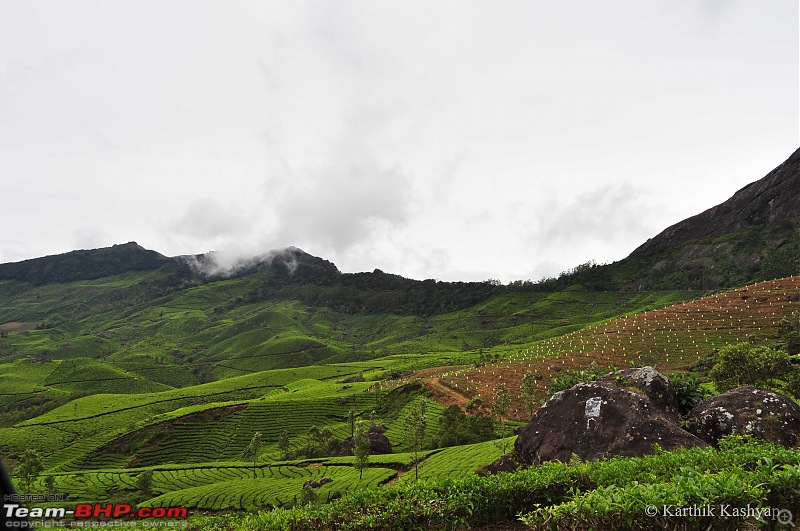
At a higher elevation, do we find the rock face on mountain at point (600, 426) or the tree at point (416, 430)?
the rock face on mountain at point (600, 426)

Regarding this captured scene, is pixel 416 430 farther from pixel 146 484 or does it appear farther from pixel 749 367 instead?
pixel 146 484

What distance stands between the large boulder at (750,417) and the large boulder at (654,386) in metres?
1.42

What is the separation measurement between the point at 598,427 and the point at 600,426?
12 centimetres

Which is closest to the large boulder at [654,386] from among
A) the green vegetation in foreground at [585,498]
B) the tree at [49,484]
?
the green vegetation in foreground at [585,498]

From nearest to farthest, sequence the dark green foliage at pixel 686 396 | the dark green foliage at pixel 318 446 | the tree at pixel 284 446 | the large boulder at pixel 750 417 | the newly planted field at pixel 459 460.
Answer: the large boulder at pixel 750 417 < the dark green foliage at pixel 686 396 < the newly planted field at pixel 459 460 < the dark green foliage at pixel 318 446 < the tree at pixel 284 446

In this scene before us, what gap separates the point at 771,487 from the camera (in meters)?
8.72

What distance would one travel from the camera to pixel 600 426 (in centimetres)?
2084

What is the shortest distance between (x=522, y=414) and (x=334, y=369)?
109 m

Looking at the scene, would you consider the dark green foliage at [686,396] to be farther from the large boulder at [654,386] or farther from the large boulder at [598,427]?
the large boulder at [598,427]

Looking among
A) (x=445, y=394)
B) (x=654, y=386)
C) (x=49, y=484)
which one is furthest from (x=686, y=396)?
(x=49, y=484)

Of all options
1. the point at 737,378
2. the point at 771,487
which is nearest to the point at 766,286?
the point at 737,378

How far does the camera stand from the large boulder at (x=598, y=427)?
64.0 ft

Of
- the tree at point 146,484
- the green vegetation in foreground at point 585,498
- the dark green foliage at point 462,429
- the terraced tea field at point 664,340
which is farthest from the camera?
the terraced tea field at point 664,340

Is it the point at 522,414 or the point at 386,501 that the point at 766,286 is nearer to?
the point at 522,414
